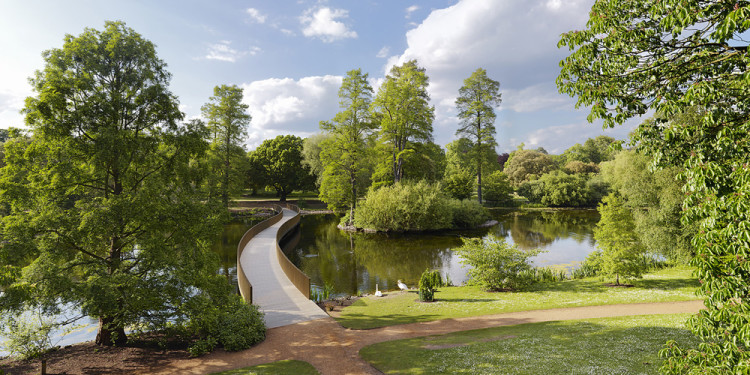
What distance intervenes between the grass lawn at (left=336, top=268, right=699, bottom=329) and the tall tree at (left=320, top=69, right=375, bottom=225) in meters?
20.6

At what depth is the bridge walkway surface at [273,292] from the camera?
12.6 metres

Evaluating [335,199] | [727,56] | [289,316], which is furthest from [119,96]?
[335,199]

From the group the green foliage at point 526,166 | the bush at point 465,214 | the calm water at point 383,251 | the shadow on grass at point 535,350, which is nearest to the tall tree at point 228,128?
the calm water at point 383,251

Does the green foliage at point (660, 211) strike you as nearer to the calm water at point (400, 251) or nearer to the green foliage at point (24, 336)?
the calm water at point (400, 251)


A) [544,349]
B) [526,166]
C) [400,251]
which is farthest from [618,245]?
[526,166]

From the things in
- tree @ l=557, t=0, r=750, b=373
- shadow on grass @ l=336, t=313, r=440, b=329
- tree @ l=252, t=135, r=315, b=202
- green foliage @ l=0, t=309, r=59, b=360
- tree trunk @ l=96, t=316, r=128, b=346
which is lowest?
shadow on grass @ l=336, t=313, r=440, b=329

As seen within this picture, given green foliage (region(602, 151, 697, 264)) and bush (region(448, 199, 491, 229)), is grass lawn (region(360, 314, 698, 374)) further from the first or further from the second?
bush (region(448, 199, 491, 229))

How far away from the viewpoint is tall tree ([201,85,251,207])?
38.2m

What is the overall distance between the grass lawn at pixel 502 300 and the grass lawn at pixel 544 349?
6.80 feet

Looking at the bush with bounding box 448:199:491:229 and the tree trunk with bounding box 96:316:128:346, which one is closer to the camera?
the tree trunk with bounding box 96:316:128:346

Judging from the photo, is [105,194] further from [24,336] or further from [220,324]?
[220,324]

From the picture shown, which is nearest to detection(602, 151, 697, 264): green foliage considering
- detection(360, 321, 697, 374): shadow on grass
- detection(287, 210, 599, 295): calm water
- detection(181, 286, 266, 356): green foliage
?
detection(287, 210, 599, 295): calm water

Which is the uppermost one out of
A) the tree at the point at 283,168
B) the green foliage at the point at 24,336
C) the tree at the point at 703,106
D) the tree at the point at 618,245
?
the tree at the point at 283,168

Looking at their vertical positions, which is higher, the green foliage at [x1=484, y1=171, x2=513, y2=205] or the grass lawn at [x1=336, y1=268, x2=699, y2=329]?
the green foliage at [x1=484, y1=171, x2=513, y2=205]
